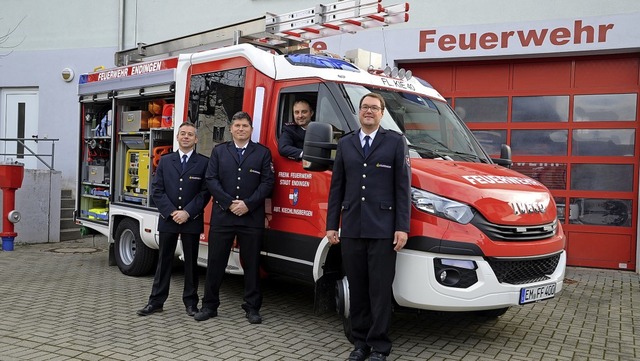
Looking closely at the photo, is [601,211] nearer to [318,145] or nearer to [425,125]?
[425,125]

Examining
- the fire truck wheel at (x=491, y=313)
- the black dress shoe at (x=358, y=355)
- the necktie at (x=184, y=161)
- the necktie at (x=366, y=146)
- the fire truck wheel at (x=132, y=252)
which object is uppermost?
the necktie at (x=366, y=146)

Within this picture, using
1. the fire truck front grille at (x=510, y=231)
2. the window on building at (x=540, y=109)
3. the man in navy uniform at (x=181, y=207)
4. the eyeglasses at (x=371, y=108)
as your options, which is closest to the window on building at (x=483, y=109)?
the window on building at (x=540, y=109)

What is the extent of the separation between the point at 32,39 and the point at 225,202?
1025 centimetres

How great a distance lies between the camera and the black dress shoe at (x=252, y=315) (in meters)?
5.68

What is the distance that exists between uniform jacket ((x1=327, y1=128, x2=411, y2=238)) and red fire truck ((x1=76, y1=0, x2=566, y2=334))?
0.24 meters

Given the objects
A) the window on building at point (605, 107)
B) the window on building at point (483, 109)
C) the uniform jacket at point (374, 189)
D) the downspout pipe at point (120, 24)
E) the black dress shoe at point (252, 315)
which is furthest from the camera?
the downspout pipe at point (120, 24)

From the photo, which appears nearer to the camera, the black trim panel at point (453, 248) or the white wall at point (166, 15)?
the black trim panel at point (453, 248)

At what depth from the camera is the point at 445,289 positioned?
181 inches

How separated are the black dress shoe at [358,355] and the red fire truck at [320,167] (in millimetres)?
463

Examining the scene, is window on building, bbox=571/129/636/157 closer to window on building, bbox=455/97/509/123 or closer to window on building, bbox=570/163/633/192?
window on building, bbox=570/163/633/192

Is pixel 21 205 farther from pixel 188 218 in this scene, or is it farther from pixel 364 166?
pixel 364 166

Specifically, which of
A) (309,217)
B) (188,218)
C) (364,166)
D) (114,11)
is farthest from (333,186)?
(114,11)

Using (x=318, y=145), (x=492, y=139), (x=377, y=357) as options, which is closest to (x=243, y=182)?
(x=318, y=145)

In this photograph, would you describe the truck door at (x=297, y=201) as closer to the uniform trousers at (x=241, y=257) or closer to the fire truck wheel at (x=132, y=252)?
the uniform trousers at (x=241, y=257)
